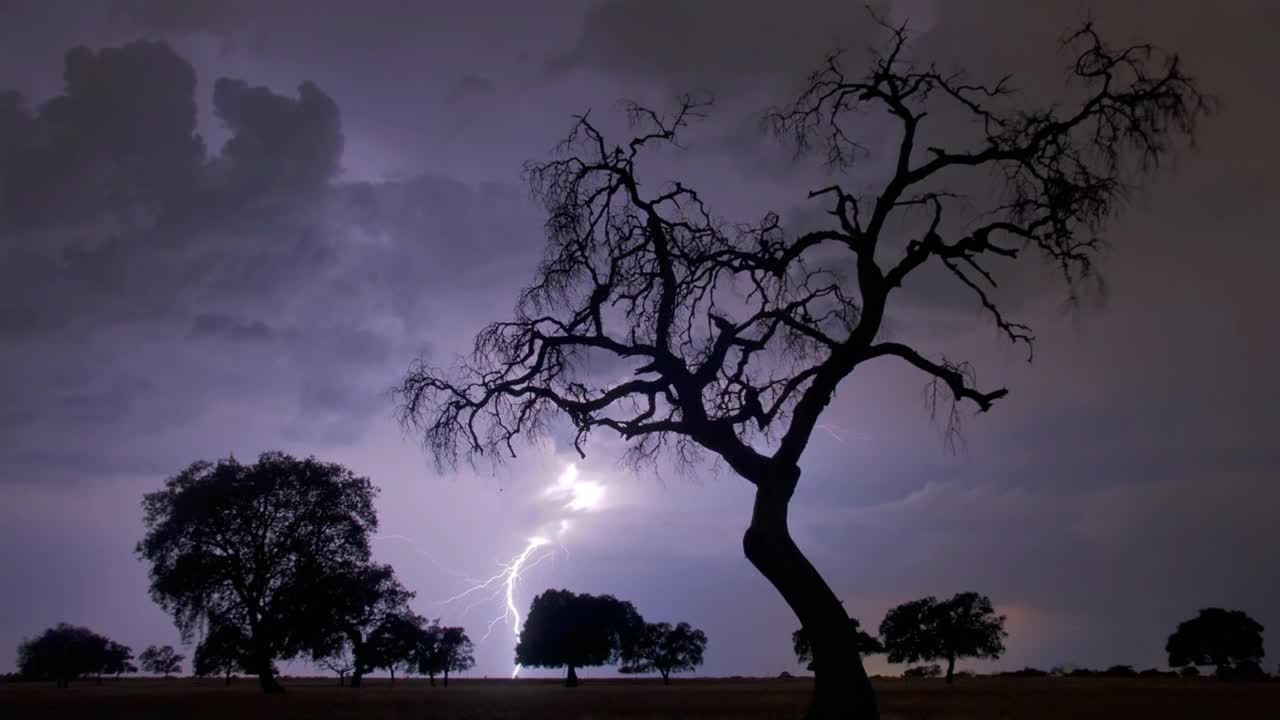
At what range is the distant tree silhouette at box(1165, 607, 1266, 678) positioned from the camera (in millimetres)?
69062

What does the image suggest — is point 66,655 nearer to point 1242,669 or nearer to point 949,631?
point 949,631

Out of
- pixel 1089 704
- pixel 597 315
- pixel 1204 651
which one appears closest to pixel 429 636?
pixel 1204 651

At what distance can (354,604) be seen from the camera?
154 ft

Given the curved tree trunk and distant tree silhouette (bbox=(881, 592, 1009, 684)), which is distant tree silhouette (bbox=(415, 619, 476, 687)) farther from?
the curved tree trunk

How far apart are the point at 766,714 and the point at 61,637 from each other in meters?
105

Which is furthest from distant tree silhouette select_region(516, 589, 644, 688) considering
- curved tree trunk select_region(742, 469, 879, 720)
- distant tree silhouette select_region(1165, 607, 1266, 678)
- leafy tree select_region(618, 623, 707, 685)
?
curved tree trunk select_region(742, 469, 879, 720)

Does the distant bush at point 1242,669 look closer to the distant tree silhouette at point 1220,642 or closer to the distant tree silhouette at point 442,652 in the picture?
the distant tree silhouette at point 1220,642

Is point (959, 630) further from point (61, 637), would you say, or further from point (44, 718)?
point (61, 637)

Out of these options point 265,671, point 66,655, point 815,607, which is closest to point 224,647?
point 265,671

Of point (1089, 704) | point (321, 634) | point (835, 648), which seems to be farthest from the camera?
point (321, 634)

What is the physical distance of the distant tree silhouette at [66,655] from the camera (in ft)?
311

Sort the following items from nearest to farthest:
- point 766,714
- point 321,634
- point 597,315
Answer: point 597,315 < point 766,714 < point 321,634

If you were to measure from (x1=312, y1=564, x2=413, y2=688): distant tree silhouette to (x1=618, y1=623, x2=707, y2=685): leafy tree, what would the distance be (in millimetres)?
42606

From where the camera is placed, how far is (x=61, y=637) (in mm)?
99812
